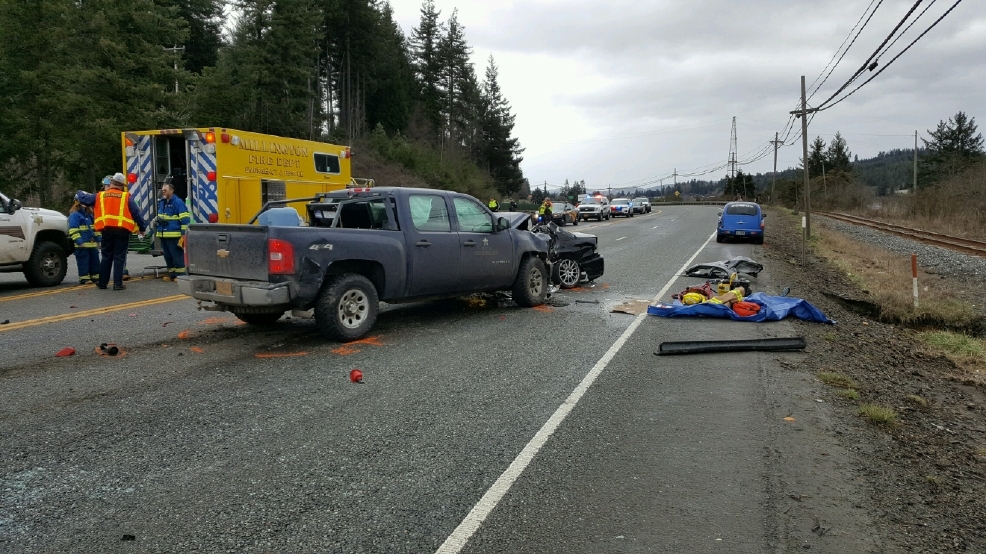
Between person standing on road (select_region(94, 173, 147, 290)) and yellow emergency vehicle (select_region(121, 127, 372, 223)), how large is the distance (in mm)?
2481

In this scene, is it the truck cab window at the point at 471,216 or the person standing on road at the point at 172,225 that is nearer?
the truck cab window at the point at 471,216

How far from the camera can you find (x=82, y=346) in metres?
7.64

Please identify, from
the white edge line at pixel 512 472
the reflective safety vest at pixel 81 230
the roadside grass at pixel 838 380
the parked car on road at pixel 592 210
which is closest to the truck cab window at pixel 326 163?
the reflective safety vest at pixel 81 230

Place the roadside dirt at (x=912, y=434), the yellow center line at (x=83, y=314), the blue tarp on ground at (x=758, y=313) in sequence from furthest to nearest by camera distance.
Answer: the blue tarp on ground at (x=758, y=313) → the yellow center line at (x=83, y=314) → the roadside dirt at (x=912, y=434)

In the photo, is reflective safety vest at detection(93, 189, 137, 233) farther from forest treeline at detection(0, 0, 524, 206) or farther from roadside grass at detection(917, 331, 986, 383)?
forest treeline at detection(0, 0, 524, 206)

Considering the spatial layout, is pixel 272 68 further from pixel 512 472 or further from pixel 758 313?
pixel 512 472

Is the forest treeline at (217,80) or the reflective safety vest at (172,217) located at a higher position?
the forest treeline at (217,80)

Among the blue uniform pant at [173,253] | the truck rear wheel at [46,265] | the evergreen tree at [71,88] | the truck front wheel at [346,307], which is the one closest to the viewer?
the truck front wheel at [346,307]

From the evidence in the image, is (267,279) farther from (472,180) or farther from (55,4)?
(472,180)

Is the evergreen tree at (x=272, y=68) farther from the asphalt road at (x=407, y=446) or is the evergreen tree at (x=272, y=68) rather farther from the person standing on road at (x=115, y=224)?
the asphalt road at (x=407, y=446)

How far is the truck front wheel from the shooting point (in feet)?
25.7

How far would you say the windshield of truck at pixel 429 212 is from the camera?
9.05 metres

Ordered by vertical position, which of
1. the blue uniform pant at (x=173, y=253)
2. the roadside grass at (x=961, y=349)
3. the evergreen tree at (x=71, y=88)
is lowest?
→ the roadside grass at (x=961, y=349)

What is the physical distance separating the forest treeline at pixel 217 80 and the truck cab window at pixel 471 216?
2775 centimetres
